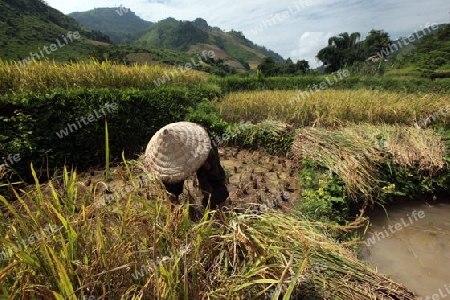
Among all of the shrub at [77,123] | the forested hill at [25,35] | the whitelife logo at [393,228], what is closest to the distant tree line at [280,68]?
the forested hill at [25,35]

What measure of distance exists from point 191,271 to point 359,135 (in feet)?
15.0

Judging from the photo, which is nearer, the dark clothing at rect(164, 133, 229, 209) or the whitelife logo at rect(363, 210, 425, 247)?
the dark clothing at rect(164, 133, 229, 209)

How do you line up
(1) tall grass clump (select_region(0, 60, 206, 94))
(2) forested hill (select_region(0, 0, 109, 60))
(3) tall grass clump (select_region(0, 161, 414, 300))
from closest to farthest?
(3) tall grass clump (select_region(0, 161, 414, 300)) < (1) tall grass clump (select_region(0, 60, 206, 94)) < (2) forested hill (select_region(0, 0, 109, 60))

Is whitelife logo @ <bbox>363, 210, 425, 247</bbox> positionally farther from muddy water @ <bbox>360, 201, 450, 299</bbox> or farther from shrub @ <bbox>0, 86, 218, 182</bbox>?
shrub @ <bbox>0, 86, 218, 182</bbox>

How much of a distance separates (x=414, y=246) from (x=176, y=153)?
138 inches

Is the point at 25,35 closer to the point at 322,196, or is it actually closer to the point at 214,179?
the point at 214,179

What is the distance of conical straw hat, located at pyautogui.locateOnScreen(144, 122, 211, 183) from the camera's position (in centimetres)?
209

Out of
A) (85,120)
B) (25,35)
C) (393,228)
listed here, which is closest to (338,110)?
(393,228)

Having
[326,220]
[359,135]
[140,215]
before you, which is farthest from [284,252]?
[359,135]

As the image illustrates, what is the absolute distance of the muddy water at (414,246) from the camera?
292 centimetres

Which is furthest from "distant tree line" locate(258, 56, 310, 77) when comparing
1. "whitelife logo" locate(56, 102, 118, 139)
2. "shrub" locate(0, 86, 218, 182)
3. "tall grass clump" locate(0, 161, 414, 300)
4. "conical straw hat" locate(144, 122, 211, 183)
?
"tall grass clump" locate(0, 161, 414, 300)

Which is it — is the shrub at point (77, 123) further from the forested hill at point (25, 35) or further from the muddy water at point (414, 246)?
the forested hill at point (25, 35)

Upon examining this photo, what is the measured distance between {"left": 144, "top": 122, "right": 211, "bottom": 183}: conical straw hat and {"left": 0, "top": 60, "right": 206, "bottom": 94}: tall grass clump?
4.11 meters

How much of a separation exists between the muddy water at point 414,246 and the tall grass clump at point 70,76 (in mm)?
6300
